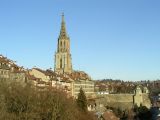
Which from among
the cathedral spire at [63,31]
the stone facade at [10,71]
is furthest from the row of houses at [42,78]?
the cathedral spire at [63,31]

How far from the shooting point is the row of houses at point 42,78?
69812mm

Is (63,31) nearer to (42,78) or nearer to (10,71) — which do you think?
(42,78)

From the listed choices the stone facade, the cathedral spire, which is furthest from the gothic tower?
the stone facade

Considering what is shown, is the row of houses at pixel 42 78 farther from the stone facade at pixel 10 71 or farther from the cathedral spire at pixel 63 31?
the cathedral spire at pixel 63 31

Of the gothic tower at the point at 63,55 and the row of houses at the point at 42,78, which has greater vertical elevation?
the gothic tower at the point at 63,55

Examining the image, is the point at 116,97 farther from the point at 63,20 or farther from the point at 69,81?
the point at 63,20

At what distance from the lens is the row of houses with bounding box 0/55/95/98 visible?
69.8m

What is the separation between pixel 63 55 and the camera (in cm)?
11594

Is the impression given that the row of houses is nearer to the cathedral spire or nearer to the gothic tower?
the gothic tower

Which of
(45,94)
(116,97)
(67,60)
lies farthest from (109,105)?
(45,94)

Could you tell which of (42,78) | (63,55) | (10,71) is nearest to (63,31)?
(63,55)

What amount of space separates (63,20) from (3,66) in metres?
52.1

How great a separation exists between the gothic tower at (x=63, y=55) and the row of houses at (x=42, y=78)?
2381 mm

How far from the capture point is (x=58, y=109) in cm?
5278
